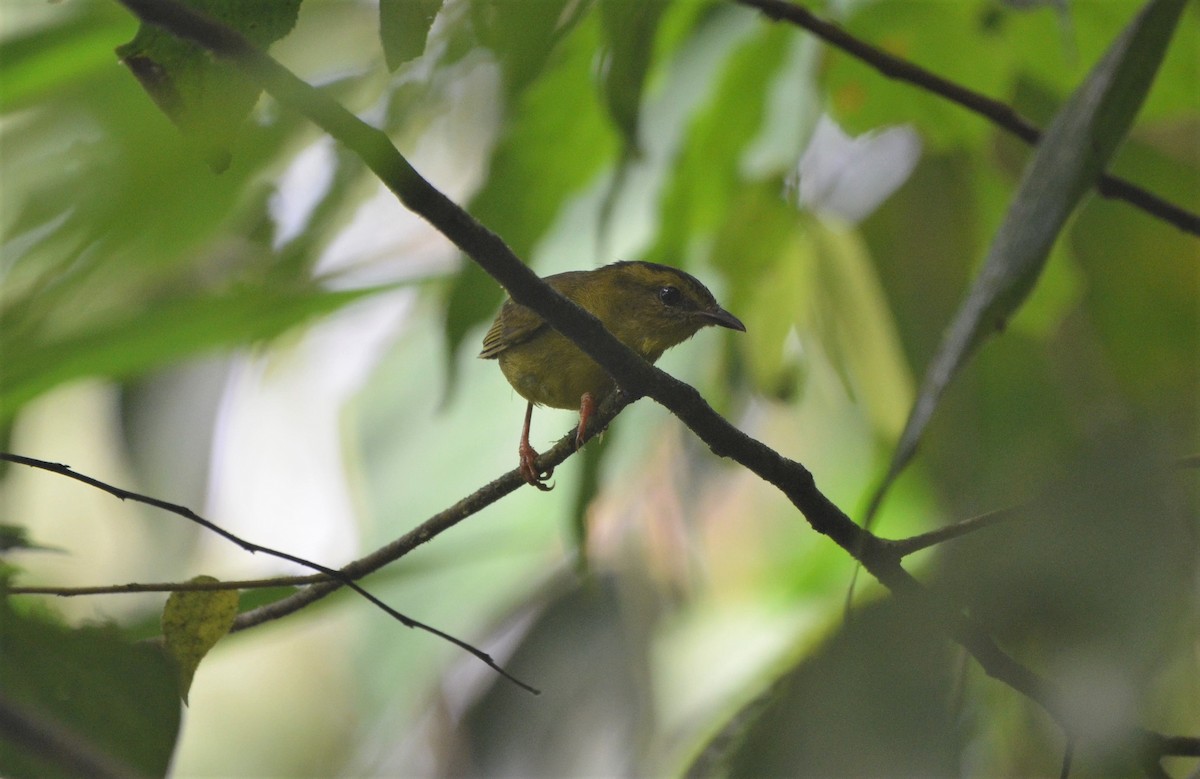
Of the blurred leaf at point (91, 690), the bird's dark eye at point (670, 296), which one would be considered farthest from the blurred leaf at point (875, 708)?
the bird's dark eye at point (670, 296)

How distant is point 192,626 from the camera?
160 cm

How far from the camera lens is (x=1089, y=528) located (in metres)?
1.19

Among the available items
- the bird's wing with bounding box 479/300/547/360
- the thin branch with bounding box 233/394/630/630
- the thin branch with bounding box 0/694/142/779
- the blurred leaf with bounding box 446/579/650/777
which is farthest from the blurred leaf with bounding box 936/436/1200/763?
the blurred leaf with bounding box 446/579/650/777

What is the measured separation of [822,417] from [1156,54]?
2.88 meters

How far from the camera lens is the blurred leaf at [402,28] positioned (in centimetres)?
131

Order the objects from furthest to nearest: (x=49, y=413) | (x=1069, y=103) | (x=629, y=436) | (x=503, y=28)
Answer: (x=49, y=413), (x=629, y=436), (x=503, y=28), (x=1069, y=103)

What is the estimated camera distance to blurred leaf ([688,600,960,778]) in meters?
1.13

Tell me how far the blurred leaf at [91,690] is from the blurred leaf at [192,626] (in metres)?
0.32

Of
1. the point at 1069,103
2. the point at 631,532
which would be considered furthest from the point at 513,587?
the point at 1069,103

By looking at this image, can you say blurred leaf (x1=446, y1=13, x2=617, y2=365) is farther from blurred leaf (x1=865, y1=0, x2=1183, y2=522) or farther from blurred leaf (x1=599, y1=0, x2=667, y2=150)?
blurred leaf (x1=865, y1=0, x2=1183, y2=522)

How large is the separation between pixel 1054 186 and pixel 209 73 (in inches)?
46.2

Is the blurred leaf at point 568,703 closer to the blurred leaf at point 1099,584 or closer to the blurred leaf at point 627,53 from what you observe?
the blurred leaf at point 627,53

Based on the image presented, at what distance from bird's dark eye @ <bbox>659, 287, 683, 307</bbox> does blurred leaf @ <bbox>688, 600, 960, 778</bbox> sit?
Result: 61.5 inches

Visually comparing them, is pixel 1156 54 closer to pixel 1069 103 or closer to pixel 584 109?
pixel 1069 103
